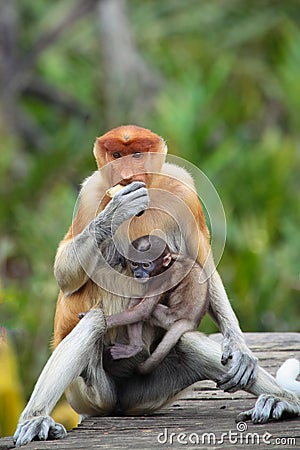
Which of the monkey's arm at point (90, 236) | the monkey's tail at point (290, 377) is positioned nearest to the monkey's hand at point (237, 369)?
→ the monkey's tail at point (290, 377)

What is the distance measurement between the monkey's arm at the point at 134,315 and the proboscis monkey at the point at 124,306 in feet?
0.13

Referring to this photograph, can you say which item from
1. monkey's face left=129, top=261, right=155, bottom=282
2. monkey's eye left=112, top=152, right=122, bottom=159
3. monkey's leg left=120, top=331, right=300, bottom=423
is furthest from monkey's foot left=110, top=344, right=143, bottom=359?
monkey's eye left=112, top=152, right=122, bottom=159

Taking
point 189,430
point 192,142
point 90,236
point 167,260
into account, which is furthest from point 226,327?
point 192,142

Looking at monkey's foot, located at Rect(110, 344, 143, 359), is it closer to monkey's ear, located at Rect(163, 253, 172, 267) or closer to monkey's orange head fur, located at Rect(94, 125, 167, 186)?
monkey's ear, located at Rect(163, 253, 172, 267)

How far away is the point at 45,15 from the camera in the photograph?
50.0 feet

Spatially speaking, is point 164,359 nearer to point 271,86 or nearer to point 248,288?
point 248,288

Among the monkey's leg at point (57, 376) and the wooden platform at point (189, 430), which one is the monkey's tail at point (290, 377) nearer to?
the wooden platform at point (189, 430)

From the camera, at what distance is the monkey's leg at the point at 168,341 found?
3.52 m

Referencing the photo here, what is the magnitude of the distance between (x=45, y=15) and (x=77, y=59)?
3.21 feet

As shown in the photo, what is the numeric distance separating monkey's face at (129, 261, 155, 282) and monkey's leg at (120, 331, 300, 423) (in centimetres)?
31

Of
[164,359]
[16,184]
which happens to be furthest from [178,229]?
[16,184]

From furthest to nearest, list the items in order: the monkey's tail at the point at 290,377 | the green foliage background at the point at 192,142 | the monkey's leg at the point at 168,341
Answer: the green foliage background at the point at 192,142 → the monkey's tail at the point at 290,377 → the monkey's leg at the point at 168,341

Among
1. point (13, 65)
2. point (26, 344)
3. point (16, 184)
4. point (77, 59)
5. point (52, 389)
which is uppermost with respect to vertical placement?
point (77, 59)

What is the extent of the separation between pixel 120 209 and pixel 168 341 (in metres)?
0.56
